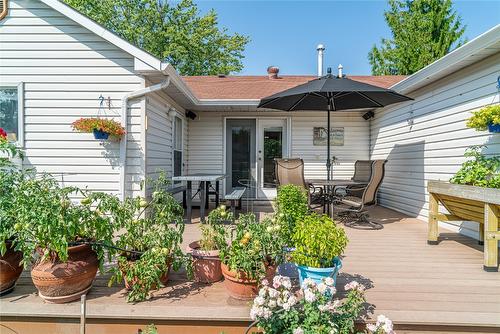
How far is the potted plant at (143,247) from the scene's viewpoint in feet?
6.59

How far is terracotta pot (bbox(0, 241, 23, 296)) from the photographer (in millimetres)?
2037

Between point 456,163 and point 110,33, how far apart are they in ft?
17.9

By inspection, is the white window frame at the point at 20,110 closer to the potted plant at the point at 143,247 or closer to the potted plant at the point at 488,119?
the potted plant at the point at 143,247

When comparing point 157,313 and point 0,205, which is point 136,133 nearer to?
point 0,205

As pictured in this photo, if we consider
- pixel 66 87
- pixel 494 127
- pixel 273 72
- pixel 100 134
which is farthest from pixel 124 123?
pixel 273 72

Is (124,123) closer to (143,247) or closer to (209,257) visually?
(143,247)

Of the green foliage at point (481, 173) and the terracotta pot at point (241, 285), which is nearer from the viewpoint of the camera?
the terracotta pot at point (241, 285)

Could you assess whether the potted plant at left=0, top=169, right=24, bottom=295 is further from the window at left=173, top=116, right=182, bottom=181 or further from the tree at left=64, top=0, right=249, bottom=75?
the tree at left=64, top=0, right=249, bottom=75

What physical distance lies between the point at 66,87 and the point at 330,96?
13.6 feet

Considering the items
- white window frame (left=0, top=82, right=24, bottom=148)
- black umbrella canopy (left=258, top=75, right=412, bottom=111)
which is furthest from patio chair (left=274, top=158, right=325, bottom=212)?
white window frame (left=0, top=82, right=24, bottom=148)

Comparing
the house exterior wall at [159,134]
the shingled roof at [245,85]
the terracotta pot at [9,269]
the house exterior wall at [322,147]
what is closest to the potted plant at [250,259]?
the terracotta pot at [9,269]

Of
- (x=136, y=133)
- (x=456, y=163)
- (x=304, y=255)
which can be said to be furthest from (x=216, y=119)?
(x=304, y=255)

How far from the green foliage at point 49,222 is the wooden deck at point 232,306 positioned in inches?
14.4

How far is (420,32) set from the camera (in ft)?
41.8
